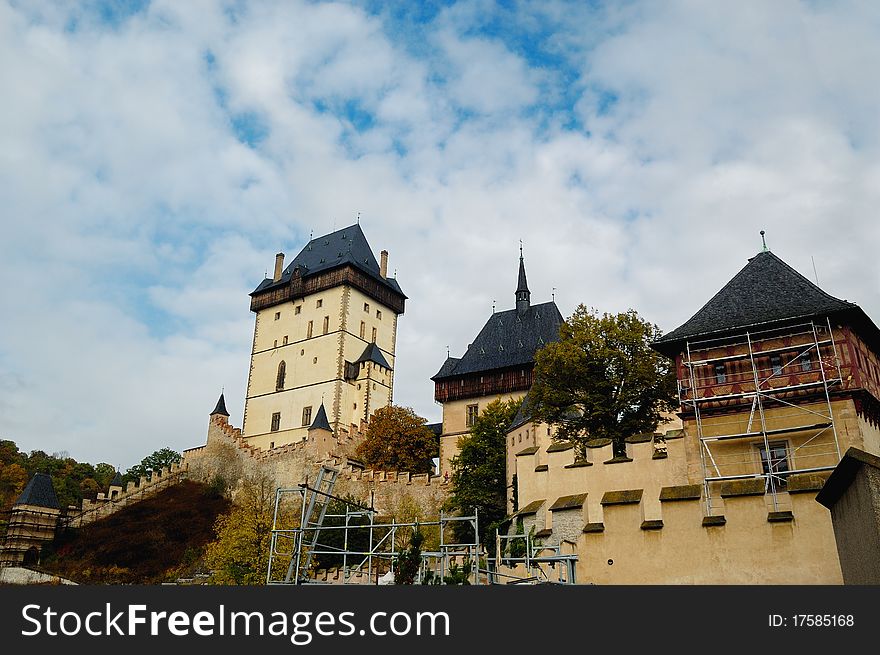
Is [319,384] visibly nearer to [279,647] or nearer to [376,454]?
[376,454]

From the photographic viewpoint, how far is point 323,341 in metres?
61.0

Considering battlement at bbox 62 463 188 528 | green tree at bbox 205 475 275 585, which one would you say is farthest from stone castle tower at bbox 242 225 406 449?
green tree at bbox 205 475 275 585

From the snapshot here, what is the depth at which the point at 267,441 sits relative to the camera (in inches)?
2365

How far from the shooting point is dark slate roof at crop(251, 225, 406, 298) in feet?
214

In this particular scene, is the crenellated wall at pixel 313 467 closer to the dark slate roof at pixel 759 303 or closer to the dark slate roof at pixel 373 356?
the dark slate roof at pixel 373 356

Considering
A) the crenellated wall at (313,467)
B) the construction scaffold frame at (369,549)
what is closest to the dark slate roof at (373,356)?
the crenellated wall at (313,467)

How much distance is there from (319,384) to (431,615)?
2097 inches

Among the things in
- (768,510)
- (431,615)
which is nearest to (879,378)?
(768,510)

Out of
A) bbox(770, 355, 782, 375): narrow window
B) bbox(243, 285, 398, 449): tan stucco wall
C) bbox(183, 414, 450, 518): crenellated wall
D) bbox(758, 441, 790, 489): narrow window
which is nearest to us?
bbox(758, 441, 790, 489): narrow window

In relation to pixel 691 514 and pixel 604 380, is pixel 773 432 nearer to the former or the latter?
pixel 691 514

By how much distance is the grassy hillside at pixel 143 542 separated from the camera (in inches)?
1447

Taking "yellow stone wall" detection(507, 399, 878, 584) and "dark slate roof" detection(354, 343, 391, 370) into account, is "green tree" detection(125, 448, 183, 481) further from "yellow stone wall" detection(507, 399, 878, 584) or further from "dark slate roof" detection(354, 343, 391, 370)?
"yellow stone wall" detection(507, 399, 878, 584)

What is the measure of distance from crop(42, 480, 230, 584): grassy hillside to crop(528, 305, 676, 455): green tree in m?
19.7

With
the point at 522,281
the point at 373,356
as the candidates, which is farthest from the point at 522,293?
the point at 373,356
